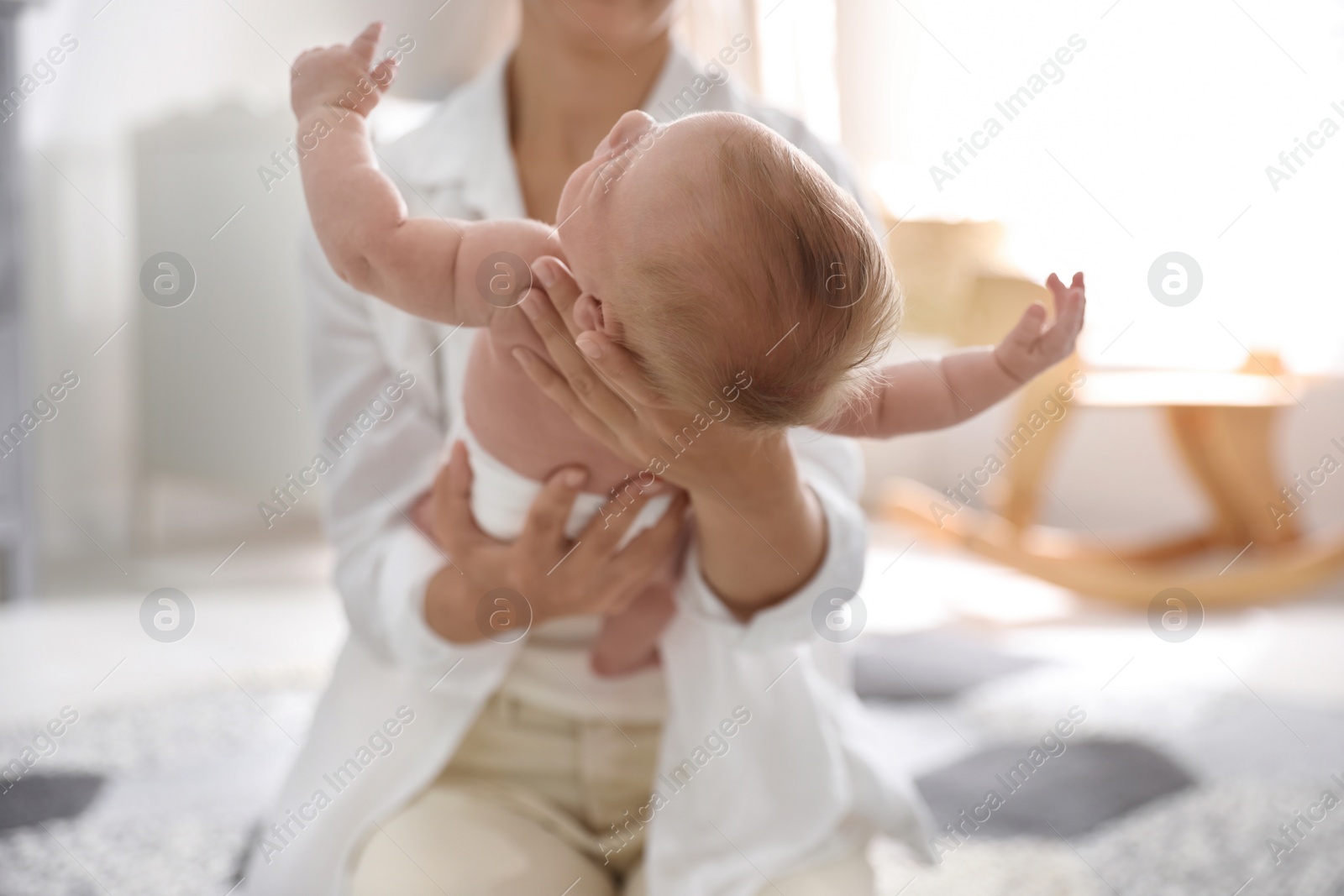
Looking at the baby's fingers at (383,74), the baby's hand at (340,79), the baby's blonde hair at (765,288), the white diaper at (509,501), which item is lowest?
the white diaper at (509,501)

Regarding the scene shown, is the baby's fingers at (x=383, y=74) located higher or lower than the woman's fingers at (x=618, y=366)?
higher

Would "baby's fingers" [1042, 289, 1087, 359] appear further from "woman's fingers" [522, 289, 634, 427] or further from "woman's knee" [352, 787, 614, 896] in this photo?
"woman's knee" [352, 787, 614, 896]

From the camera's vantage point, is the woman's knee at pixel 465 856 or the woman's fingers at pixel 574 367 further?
the woman's knee at pixel 465 856

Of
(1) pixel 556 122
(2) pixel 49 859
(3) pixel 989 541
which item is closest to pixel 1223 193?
(3) pixel 989 541

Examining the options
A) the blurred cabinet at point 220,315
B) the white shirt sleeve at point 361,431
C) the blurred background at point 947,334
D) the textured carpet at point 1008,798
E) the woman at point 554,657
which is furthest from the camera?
the blurred cabinet at point 220,315

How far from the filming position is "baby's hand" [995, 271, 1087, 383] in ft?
1.72

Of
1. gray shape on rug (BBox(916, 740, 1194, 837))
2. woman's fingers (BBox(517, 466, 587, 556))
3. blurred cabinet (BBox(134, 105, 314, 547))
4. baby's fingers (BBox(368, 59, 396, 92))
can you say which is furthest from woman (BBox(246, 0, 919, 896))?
blurred cabinet (BBox(134, 105, 314, 547))

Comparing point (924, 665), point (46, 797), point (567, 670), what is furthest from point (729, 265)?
point (924, 665)

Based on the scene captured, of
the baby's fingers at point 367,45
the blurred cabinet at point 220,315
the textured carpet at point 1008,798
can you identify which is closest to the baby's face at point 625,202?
the baby's fingers at point 367,45

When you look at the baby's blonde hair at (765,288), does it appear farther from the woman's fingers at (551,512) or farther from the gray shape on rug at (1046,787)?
the gray shape on rug at (1046,787)

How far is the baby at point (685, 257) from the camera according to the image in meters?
0.47

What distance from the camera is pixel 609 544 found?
675 millimetres

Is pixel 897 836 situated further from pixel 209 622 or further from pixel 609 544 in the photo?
pixel 209 622

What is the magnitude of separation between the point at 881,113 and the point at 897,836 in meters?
2.69
